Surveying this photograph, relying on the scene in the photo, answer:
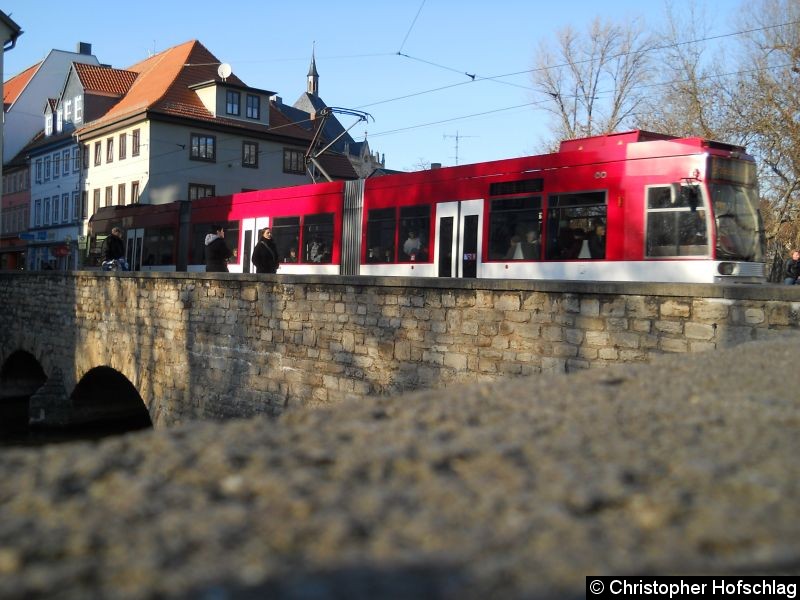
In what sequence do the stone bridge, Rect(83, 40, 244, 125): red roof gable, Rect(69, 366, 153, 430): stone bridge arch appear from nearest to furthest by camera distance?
the stone bridge < Rect(69, 366, 153, 430): stone bridge arch < Rect(83, 40, 244, 125): red roof gable

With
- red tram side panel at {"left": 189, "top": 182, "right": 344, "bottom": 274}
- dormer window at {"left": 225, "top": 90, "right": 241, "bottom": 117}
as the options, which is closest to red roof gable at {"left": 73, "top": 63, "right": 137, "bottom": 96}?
dormer window at {"left": 225, "top": 90, "right": 241, "bottom": 117}

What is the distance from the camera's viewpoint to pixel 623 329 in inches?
323

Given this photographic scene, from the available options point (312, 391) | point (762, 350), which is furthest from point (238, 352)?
point (762, 350)

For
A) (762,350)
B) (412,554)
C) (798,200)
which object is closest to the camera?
(412,554)

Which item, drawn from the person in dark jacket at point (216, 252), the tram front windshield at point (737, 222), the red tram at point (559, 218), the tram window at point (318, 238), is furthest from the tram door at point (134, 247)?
the tram front windshield at point (737, 222)

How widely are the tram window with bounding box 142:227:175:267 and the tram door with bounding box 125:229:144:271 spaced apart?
273mm

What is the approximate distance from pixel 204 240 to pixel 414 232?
8.52 m

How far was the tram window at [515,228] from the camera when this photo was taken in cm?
1383

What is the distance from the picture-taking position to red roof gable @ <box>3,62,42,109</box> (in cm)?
5975

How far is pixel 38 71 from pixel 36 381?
130 ft

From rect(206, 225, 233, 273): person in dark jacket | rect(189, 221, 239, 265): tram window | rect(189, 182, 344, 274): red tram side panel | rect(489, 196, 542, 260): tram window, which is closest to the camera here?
rect(489, 196, 542, 260): tram window

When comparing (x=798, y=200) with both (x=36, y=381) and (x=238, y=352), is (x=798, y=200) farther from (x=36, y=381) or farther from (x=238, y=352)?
(x=36, y=381)

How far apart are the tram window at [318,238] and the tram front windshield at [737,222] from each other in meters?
8.10

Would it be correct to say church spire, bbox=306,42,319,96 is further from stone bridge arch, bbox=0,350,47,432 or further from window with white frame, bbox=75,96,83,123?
stone bridge arch, bbox=0,350,47,432
